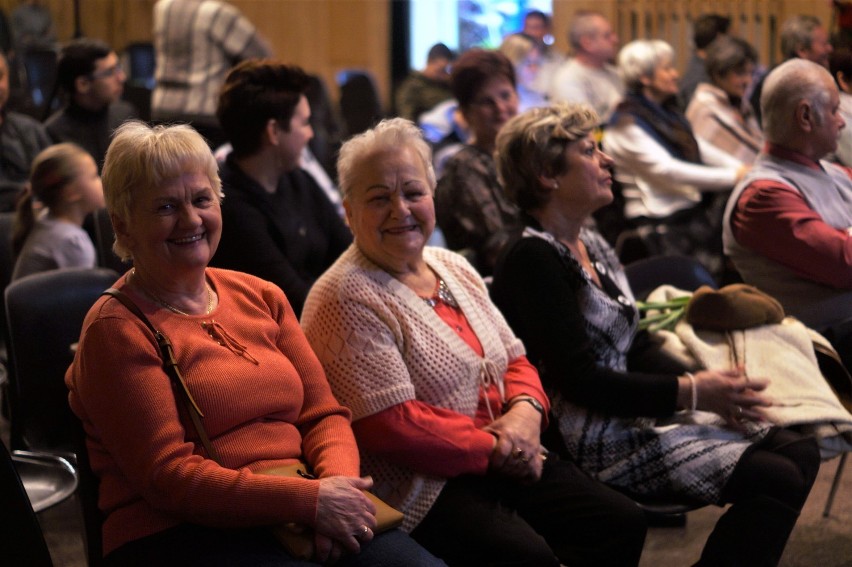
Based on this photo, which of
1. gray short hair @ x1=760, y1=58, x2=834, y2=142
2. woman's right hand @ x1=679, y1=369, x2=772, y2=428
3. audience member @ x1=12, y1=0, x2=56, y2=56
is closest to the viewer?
woman's right hand @ x1=679, y1=369, x2=772, y2=428

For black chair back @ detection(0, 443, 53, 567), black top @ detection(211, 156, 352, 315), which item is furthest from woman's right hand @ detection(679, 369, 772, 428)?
black chair back @ detection(0, 443, 53, 567)

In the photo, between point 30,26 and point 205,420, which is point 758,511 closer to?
point 205,420

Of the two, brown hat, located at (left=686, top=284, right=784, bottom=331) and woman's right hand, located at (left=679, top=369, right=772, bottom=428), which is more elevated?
brown hat, located at (left=686, top=284, right=784, bottom=331)

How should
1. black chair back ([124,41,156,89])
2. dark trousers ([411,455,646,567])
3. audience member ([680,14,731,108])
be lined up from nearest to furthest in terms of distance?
dark trousers ([411,455,646,567]) → audience member ([680,14,731,108]) → black chair back ([124,41,156,89])

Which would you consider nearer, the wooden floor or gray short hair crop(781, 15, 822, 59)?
the wooden floor

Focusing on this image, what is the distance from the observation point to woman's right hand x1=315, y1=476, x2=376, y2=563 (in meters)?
1.90

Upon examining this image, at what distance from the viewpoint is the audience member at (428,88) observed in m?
7.60

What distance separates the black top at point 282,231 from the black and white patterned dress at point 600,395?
0.68m

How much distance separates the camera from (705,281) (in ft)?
10.7

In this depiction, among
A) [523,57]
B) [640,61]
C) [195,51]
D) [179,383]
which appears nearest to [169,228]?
[179,383]

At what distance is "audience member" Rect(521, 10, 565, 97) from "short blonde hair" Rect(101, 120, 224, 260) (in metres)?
5.59

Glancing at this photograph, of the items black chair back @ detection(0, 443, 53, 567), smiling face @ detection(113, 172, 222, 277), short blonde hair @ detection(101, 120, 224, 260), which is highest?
Answer: short blonde hair @ detection(101, 120, 224, 260)

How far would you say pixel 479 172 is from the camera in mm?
3863

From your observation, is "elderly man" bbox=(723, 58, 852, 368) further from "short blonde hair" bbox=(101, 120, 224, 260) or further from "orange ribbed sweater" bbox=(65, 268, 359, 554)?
"short blonde hair" bbox=(101, 120, 224, 260)
